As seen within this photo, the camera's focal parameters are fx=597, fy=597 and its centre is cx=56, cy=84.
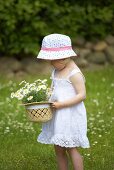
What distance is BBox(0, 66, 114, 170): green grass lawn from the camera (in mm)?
5961

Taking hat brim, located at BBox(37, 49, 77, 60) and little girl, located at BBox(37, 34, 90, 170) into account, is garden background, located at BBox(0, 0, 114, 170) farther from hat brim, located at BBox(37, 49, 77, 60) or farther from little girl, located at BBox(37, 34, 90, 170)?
hat brim, located at BBox(37, 49, 77, 60)

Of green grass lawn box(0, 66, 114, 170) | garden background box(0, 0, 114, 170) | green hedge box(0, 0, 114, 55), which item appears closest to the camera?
green grass lawn box(0, 66, 114, 170)

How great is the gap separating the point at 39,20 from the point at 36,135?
4575mm

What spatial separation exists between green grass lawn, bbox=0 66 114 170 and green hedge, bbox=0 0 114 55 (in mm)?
1386

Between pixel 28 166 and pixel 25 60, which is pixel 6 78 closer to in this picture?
pixel 25 60

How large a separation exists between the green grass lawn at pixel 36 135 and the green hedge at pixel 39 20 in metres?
1.39

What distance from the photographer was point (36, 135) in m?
7.07

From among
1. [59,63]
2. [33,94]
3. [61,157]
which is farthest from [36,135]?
[59,63]

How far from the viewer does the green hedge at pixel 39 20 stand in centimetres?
1078

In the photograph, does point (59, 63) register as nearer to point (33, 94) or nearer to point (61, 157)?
point (33, 94)

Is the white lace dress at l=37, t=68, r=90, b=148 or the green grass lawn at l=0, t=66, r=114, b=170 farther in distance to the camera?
the green grass lawn at l=0, t=66, r=114, b=170

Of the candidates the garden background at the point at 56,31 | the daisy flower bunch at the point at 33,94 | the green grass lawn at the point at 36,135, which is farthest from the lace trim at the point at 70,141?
the garden background at the point at 56,31

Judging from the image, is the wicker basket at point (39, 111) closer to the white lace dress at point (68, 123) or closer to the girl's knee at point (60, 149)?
the white lace dress at point (68, 123)

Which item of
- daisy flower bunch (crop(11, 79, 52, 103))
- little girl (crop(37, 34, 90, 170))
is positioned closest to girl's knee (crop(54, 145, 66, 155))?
little girl (crop(37, 34, 90, 170))
